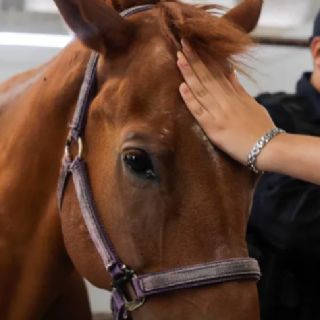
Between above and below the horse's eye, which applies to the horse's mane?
above

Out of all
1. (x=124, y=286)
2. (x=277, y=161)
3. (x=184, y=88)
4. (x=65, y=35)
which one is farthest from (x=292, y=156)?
(x=65, y=35)

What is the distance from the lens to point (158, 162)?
79 cm

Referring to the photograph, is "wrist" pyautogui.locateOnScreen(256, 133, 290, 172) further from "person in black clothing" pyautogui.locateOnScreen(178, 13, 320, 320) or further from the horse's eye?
the horse's eye

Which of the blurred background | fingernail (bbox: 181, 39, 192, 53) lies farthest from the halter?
the blurred background

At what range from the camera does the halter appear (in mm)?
776

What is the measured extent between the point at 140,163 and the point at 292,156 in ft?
0.61

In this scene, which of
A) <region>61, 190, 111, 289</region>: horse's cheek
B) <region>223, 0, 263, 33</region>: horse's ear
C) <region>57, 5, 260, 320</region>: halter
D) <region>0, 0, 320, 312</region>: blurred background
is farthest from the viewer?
<region>0, 0, 320, 312</region>: blurred background

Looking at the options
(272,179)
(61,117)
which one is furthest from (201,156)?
(272,179)

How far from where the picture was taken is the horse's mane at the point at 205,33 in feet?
2.75

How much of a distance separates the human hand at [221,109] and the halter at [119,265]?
13 centimetres

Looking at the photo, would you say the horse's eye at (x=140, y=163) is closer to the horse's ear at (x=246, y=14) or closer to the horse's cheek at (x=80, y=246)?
the horse's cheek at (x=80, y=246)

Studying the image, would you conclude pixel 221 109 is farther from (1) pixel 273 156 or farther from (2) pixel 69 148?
(2) pixel 69 148

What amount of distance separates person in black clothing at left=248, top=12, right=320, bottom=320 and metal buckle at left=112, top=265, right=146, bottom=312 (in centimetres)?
33

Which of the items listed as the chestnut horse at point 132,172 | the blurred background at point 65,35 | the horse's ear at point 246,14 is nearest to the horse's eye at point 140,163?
the chestnut horse at point 132,172
